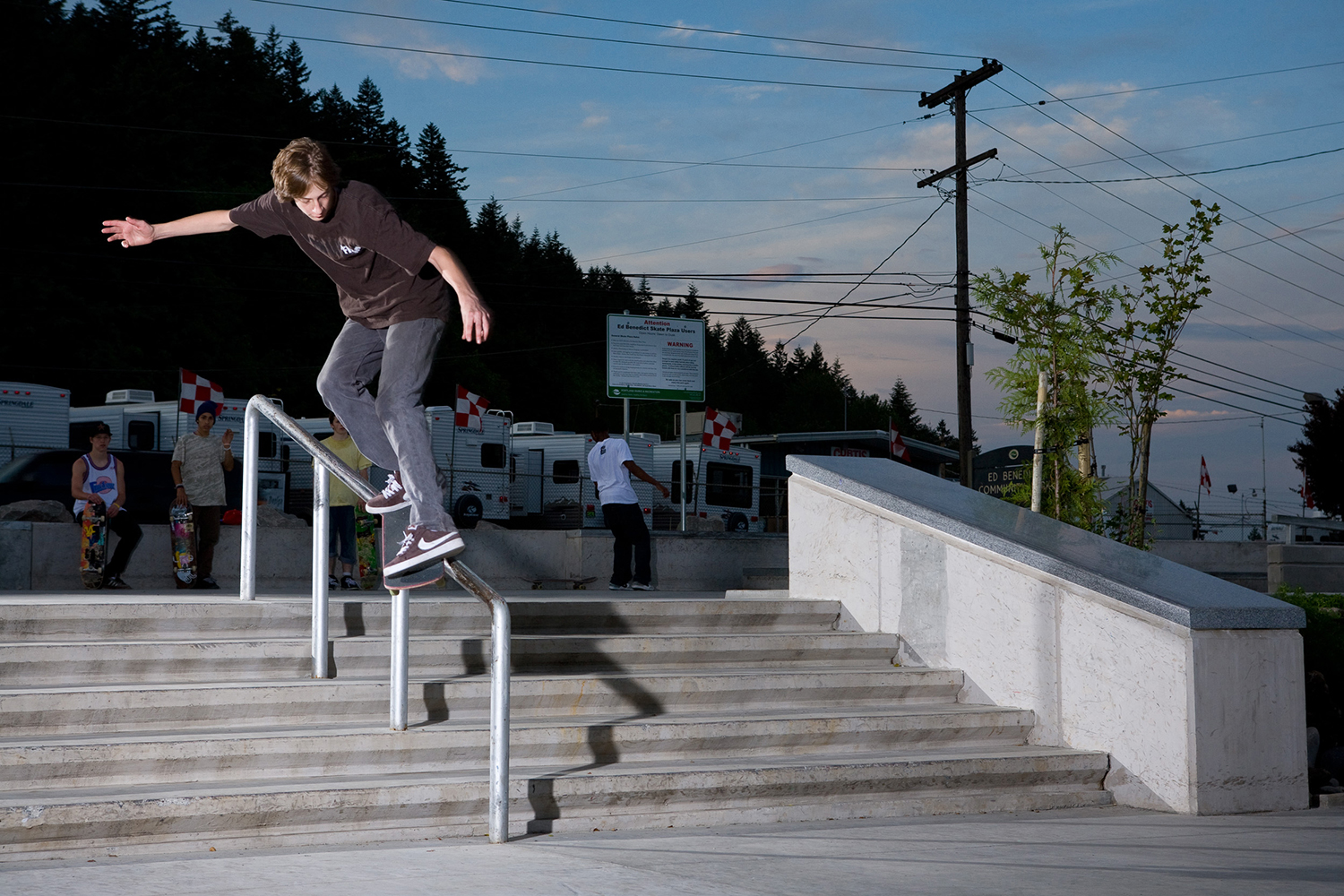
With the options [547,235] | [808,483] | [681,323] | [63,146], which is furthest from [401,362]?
[547,235]

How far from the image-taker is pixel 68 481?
20.0 meters

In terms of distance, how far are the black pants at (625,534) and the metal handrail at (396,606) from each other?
529 centimetres

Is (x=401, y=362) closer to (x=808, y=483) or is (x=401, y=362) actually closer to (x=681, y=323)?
(x=808, y=483)

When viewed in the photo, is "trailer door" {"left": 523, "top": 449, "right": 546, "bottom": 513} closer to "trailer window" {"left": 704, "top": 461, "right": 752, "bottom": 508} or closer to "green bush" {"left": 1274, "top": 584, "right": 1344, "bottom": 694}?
"trailer window" {"left": 704, "top": 461, "right": 752, "bottom": 508}

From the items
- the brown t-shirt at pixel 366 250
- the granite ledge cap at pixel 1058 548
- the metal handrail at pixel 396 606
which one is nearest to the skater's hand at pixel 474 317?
the brown t-shirt at pixel 366 250

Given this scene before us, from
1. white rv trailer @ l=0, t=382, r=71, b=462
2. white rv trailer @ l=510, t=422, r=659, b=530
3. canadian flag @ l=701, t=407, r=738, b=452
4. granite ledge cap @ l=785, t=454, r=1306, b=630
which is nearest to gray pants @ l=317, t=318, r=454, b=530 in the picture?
granite ledge cap @ l=785, t=454, r=1306, b=630

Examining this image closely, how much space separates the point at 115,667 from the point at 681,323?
960cm

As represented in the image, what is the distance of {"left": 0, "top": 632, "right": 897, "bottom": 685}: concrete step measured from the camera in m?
5.29

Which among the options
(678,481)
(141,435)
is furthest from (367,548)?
(678,481)

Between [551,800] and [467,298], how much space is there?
1955 millimetres

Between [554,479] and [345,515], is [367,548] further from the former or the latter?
[554,479]

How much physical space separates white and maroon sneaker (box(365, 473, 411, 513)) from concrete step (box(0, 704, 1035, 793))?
91cm

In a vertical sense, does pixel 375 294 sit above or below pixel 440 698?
above

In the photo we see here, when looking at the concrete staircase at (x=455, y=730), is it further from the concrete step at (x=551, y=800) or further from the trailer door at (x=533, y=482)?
the trailer door at (x=533, y=482)
